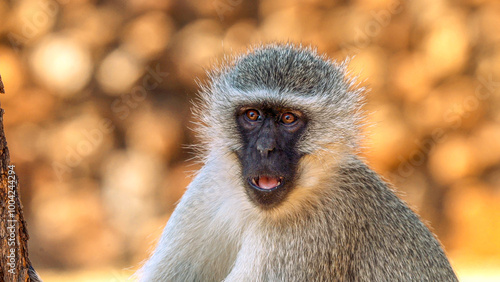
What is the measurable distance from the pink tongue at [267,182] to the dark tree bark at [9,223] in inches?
46.3

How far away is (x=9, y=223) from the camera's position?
8.57 ft

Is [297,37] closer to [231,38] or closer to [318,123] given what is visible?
[231,38]

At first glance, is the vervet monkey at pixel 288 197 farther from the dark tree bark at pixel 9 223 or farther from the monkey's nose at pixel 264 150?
the dark tree bark at pixel 9 223

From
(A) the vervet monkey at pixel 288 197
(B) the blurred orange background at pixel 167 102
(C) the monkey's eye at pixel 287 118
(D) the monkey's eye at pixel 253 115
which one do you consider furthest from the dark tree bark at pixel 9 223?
(B) the blurred orange background at pixel 167 102

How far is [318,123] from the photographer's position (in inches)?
135

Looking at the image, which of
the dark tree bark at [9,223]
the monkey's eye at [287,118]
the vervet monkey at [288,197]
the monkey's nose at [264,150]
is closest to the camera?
the dark tree bark at [9,223]

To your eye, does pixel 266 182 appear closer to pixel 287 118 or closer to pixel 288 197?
pixel 288 197

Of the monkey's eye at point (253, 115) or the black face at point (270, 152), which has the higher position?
the monkey's eye at point (253, 115)

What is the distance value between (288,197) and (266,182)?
15 cm

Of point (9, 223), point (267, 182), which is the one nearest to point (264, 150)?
point (267, 182)

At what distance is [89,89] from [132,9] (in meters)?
0.94

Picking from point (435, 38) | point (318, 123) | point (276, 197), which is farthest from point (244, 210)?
point (435, 38)

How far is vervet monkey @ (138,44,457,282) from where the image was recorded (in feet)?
10.6

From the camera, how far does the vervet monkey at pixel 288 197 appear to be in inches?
127
